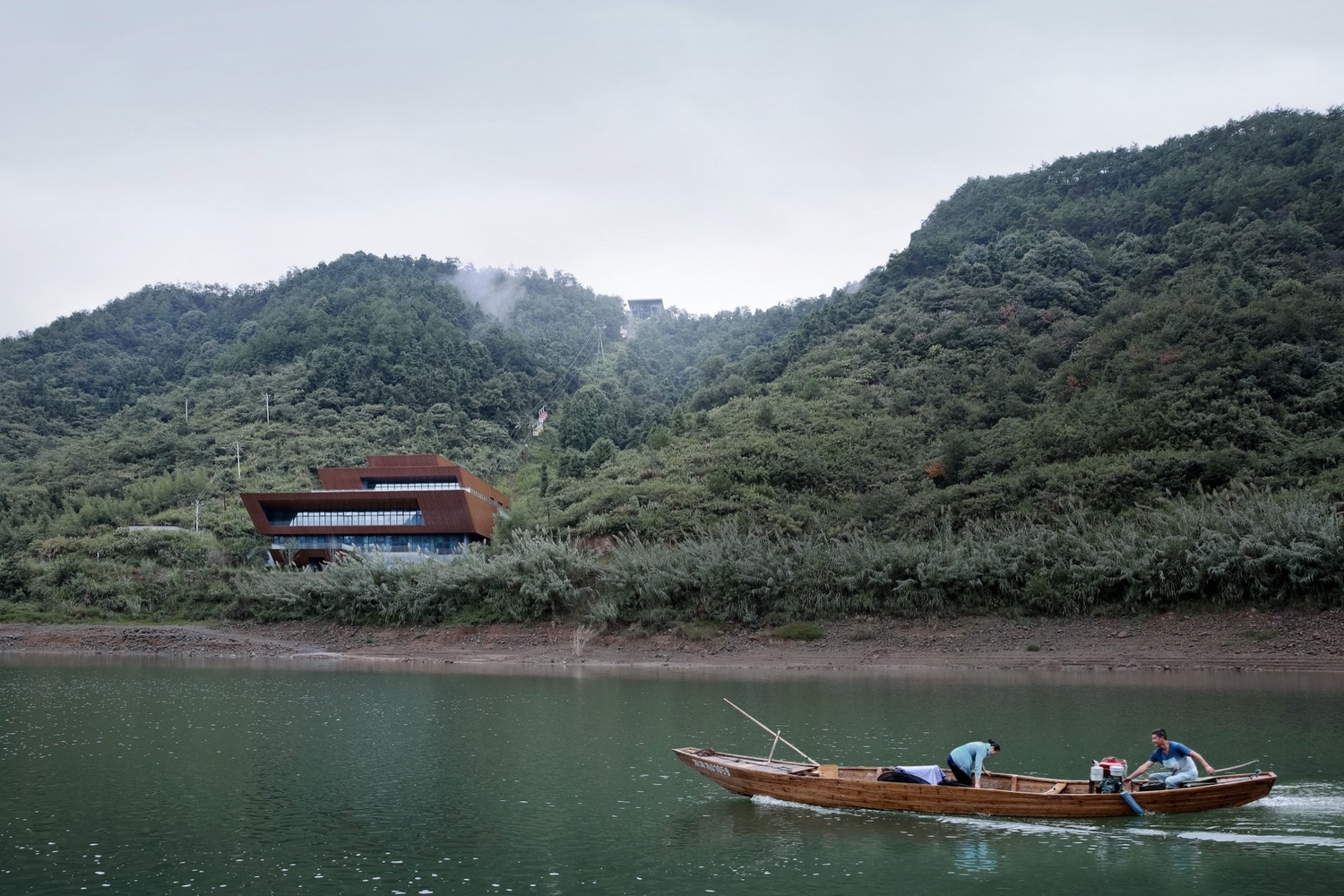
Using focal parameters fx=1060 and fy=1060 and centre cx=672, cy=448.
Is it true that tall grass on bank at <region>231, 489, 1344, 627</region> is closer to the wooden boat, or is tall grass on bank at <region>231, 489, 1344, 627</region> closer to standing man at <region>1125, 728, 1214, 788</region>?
standing man at <region>1125, 728, 1214, 788</region>

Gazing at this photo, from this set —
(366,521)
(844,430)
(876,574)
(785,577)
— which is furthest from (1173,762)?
(366,521)

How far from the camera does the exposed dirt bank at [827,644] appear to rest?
38688 mm

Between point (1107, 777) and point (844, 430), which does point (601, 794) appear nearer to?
point (1107, 777)

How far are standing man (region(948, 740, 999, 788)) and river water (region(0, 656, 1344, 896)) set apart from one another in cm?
91

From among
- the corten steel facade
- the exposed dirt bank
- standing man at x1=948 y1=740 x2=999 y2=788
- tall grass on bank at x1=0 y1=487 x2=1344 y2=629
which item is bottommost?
the exposed dirt bank

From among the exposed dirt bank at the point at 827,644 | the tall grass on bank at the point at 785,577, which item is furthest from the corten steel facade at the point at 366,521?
the exposed dirt bank at the point at 827,644

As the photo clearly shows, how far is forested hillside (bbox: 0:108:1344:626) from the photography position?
4709 centimetres

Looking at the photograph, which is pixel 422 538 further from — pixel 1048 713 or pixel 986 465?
pixel 1048 713

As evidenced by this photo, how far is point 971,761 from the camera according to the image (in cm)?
1827

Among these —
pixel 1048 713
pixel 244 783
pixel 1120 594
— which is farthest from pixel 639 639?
pixel 244 783

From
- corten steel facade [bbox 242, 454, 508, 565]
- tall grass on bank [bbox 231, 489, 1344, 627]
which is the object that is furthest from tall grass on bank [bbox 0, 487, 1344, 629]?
corten steel facade [bbox 242, 454, 508, 565]

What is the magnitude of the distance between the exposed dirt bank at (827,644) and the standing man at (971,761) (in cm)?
2356

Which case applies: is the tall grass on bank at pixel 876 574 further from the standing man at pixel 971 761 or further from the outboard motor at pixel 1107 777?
the standing man at pixel 971 761

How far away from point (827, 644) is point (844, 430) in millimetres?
30165
